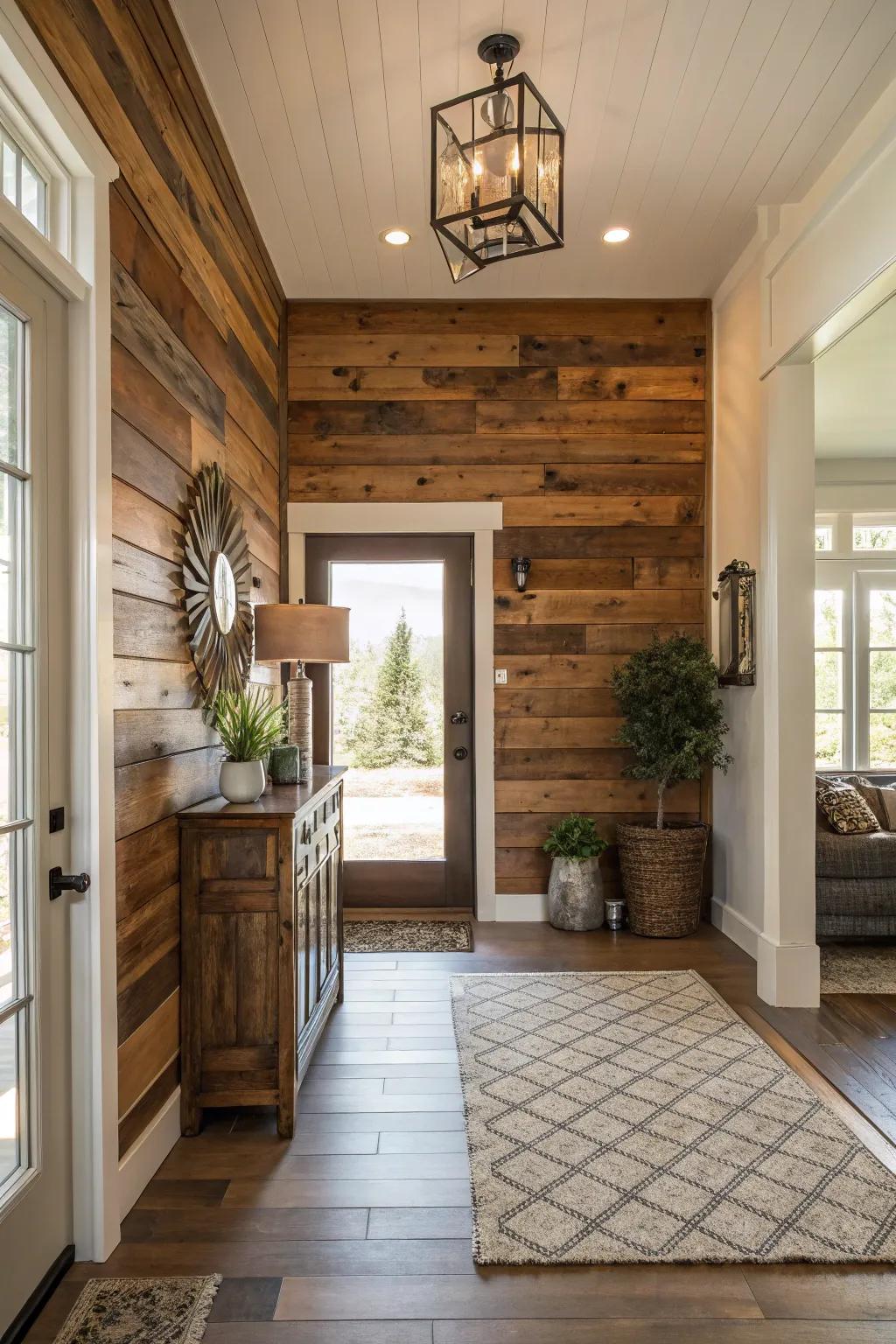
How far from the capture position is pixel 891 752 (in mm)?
6695

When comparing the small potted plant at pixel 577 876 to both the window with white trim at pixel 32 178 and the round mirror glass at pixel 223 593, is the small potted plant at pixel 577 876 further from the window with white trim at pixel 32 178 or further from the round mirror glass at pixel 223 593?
the window with white trim at pixel 32 178

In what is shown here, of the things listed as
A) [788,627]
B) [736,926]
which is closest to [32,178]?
[788,627]

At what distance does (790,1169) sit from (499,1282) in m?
0.89

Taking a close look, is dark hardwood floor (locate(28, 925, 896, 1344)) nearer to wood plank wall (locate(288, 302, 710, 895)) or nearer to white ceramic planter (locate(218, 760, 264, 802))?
white ceramic planter (locate(218, 760, 264, 802))

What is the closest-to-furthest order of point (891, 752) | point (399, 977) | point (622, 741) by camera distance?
point (399, 977) < point (622, 741) < point (891, 752)

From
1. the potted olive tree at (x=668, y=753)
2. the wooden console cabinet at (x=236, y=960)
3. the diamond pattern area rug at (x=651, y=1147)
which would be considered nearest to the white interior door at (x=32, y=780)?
the wooden console cabinet at (x=236, y=960)

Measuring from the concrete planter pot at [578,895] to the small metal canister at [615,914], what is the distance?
4cm

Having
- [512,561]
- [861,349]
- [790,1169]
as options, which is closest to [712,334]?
[861,349]

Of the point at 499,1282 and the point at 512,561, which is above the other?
the point at 512,561

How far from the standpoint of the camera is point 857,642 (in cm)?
672

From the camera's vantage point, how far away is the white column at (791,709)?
3537 mm

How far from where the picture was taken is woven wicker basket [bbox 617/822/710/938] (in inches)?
172

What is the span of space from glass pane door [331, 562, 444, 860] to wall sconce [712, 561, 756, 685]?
58.8 inches

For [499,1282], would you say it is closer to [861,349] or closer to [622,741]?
[622,741]
